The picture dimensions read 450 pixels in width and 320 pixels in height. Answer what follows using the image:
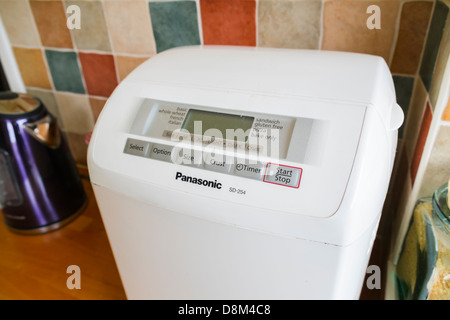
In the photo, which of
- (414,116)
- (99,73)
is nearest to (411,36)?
(414,116)

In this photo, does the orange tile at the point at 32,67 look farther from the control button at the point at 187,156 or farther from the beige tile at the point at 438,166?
the beige tile at the point at 438,166

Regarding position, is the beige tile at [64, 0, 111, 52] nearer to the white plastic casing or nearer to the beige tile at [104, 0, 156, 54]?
the beige tile at [104, 0, 156, 54]

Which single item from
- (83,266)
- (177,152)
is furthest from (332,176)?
(83,266)

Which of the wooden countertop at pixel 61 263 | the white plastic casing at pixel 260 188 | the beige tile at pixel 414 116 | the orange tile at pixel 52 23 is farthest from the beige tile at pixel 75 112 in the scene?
the beige tile at pixel 414 116

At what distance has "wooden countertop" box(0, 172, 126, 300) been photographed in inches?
24.8

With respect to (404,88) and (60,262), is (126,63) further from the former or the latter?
→ (404,88)

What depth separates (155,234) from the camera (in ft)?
1.37

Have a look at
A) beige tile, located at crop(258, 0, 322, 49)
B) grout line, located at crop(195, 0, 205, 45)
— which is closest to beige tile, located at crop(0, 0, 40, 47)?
grout line, located at crop(195, 0, 205, 45)

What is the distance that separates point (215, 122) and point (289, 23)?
0.30 meters

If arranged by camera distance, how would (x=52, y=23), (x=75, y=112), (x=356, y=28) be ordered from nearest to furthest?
1. (x=356, y=28)
2. (x=52, y=23)
3. (x=75, y=112)

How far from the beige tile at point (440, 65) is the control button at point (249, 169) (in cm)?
26

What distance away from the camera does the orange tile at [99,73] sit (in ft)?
2.51

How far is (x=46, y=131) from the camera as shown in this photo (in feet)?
2.30

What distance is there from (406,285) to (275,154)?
345mm
